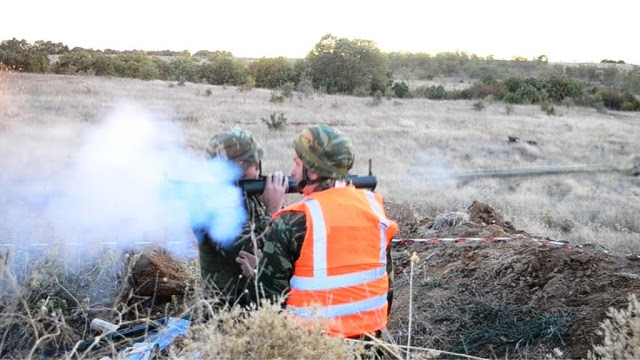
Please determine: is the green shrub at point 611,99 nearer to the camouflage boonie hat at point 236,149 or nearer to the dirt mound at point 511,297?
the dirt mound at point 511,297

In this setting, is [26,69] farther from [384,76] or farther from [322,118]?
[384,76]

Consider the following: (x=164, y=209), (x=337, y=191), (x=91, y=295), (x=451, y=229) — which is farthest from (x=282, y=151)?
(x=337, y=191)

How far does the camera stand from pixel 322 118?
67.7ft

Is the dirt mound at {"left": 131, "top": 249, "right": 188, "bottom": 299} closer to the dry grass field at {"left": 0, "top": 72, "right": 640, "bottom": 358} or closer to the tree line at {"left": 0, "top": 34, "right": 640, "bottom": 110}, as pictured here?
the dry grass field at {"left": 0, "top": 72, "right": 640, "bottom": 358}

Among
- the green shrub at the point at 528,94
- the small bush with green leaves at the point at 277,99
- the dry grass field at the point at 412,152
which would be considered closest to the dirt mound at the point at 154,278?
the dry grass field at the point at 412,152

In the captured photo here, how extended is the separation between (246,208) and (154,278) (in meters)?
2.02

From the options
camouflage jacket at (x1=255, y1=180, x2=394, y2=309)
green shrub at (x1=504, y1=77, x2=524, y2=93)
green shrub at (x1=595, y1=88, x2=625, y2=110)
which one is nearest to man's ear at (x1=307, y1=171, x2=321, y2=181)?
camouflage jacket at (x1=255, y1=180, x2=394, y2=309)

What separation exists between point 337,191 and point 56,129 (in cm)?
1127

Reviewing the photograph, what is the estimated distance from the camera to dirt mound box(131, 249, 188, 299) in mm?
4793

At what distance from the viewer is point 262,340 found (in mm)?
1968

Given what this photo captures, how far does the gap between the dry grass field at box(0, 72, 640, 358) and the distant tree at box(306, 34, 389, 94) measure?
12.7 metres

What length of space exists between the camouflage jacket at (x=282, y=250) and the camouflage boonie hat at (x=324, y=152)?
0.27 m

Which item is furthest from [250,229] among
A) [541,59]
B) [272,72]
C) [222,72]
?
[541,59]

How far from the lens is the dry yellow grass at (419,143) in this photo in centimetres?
938
